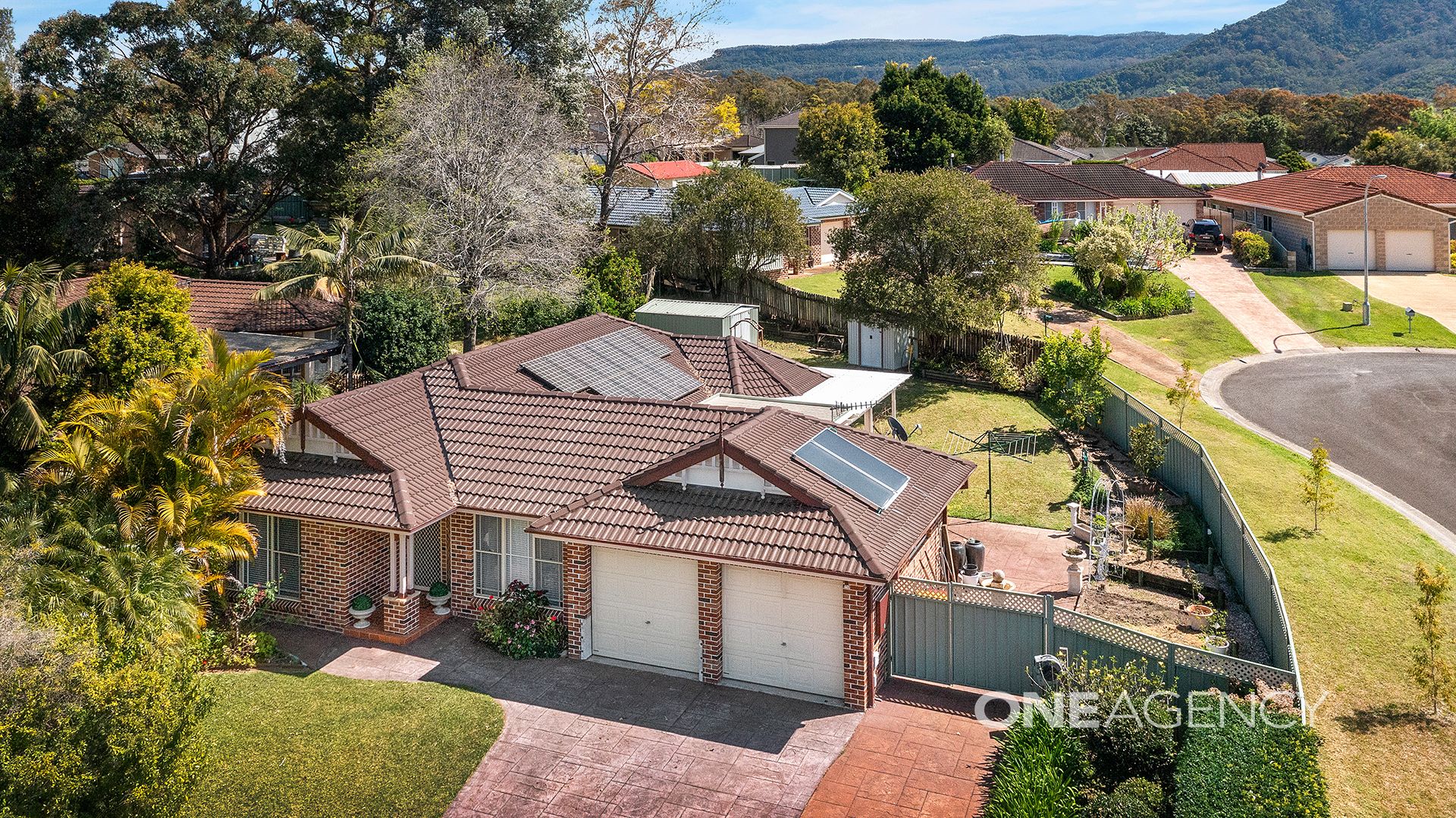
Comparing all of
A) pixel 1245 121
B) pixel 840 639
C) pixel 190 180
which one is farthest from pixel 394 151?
pixel 1245 121

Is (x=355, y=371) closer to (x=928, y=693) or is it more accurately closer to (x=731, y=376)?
(x=731, y=376)

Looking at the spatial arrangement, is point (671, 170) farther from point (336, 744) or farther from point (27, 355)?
point (336, 744)

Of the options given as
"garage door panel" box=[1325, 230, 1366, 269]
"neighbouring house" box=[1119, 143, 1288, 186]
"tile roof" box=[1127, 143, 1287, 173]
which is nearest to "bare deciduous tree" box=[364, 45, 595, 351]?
"garage door panel" box=[1325, 230, 1366, 269]

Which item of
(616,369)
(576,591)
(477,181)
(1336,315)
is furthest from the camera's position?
(1336,315)

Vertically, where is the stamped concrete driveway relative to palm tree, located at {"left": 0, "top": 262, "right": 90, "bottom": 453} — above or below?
below

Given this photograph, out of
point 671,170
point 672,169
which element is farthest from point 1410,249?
point 672,169

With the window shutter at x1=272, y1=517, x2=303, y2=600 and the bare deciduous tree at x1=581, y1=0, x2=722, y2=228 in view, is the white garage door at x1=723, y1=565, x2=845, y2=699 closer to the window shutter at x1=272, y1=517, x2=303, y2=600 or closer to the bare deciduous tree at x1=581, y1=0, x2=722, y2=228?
the window shutter at x1=272, y1=517, x2=303, y2=600
